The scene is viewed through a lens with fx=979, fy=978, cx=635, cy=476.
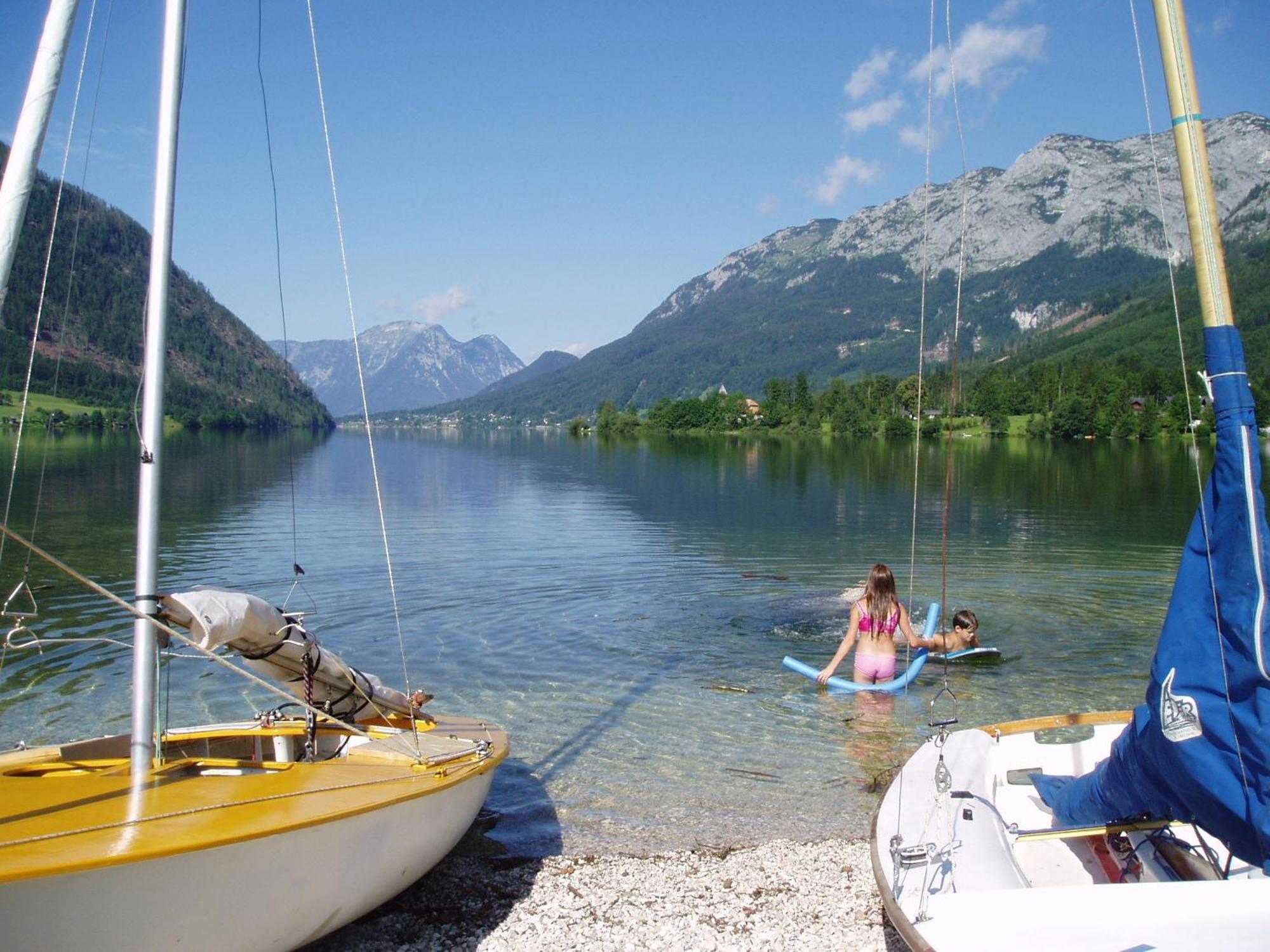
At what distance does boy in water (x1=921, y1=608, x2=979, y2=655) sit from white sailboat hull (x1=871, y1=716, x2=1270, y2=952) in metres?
7.60

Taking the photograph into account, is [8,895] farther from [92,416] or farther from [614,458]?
[92,416]

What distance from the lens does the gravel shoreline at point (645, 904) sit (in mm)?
7121

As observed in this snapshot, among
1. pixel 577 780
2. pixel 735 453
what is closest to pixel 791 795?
pixel 577 780

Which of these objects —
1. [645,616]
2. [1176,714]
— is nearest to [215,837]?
[1176,714]

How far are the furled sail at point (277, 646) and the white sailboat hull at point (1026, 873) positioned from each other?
4761mm

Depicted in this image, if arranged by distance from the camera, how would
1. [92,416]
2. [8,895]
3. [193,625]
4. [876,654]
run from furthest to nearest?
1. [92,416]
2. [876,654]
3. [193,625]
4. [8,895]

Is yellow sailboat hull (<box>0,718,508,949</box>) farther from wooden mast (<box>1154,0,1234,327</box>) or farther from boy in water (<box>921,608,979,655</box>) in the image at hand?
boy in water (<box>921,608,979,655</box>)

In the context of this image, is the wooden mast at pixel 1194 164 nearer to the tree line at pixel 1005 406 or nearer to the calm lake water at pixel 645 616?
the calm lake water at pixel 645 616

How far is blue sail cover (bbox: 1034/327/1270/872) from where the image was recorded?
525 centimetres

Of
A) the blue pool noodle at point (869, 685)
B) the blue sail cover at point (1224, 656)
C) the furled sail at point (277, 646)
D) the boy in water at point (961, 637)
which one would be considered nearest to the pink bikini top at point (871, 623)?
the blue pool noodle at point (869, 685)

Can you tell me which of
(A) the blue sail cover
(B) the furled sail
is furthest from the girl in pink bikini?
(A) the blue sail cover

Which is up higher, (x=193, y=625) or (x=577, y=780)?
(x=193, y=625)

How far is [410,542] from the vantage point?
3144 centimetres

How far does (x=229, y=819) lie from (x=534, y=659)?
426 inches
